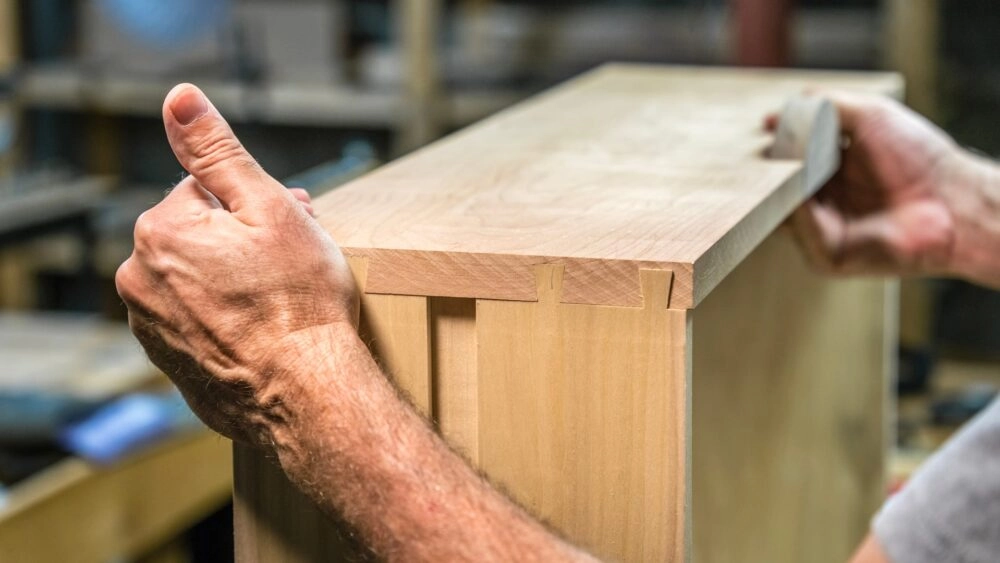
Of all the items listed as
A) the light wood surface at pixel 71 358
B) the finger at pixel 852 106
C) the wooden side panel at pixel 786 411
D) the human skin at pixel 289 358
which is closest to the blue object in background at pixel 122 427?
the light wood surface at pixel 71 358

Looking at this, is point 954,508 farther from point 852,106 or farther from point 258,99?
point 258,99

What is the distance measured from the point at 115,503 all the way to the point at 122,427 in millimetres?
107

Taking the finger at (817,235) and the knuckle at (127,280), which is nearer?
the knuckle at (127,280)

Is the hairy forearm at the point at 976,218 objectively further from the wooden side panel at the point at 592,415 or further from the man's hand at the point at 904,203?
the wooden side panel at the point at 592,415

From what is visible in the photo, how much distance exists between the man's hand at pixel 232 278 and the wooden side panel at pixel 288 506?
0.04 meters

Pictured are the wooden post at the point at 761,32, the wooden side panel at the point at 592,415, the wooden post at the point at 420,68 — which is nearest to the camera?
the wooden side panel at the point at 592,415

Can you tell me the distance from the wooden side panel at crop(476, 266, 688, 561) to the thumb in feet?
0.49

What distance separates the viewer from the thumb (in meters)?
0.74

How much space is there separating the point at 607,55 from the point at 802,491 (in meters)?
2.02

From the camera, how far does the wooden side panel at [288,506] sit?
30.0 inches

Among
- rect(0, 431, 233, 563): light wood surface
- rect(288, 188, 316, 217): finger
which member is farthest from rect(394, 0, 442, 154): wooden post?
rect(288, 188, 316, 217): finger

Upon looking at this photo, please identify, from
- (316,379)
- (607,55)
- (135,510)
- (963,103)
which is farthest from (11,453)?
(963,103)

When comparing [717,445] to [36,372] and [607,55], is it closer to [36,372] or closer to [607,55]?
[36,372]

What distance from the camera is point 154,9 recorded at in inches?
141
